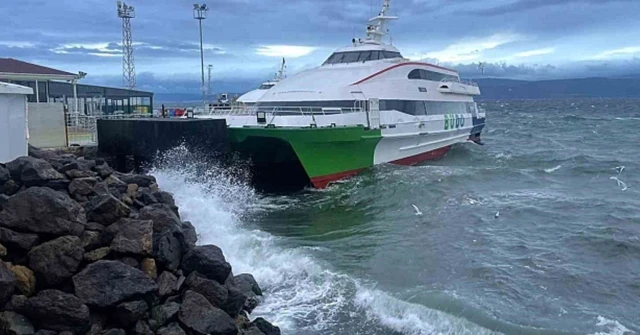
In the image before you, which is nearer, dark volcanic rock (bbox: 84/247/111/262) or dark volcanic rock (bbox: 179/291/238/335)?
dark volcanic rock (bbox: 179/291/238/335)

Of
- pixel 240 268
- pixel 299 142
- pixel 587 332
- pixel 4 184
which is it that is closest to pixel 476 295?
pixel 587 332

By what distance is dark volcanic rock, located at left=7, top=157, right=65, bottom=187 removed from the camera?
28.3 feet

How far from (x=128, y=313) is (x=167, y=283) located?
0.91 meters

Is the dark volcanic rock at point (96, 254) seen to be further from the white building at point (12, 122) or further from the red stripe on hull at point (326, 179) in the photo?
the red stripe on hull at point (326, 179)

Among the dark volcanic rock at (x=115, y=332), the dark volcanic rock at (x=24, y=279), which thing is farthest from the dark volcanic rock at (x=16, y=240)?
the dark volcanic rock at (x=115, y=332)

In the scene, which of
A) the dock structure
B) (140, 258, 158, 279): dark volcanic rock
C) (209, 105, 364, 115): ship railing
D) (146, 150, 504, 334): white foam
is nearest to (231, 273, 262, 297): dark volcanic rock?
(146, 150, 504, 334): white foam

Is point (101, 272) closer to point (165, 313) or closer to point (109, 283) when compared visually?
point (109, 283)

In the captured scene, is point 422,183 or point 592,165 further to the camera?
point 592,165

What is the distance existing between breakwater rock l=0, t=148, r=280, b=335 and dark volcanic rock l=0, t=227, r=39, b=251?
1cm

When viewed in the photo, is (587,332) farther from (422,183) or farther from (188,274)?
(422,183)

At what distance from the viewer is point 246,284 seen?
29.5ft

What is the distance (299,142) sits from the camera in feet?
62.2

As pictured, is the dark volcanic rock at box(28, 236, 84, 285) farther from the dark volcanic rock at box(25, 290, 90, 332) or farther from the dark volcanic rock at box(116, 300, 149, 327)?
the dark volcanic rock at box(116, 300, 149, 327)

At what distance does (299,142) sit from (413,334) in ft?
37.5
